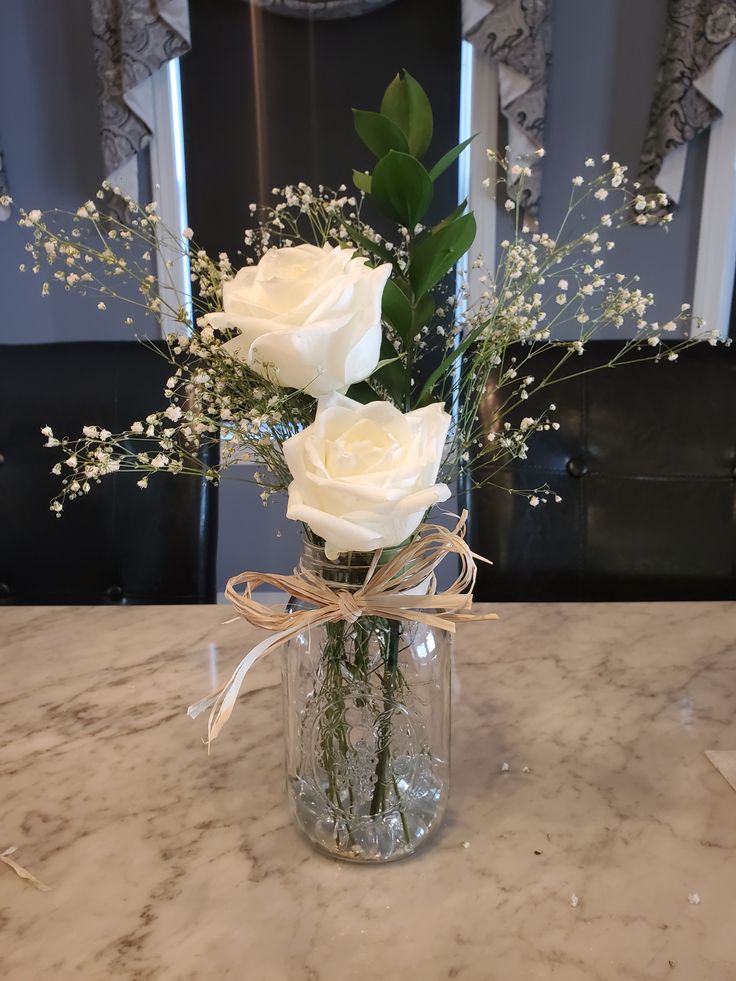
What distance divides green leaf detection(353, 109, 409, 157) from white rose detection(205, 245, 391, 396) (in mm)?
103

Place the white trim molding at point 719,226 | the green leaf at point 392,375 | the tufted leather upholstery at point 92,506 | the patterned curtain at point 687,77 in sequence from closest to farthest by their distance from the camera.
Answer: the green leaf at point 392,375 < the tufted leather upholstery at point 92,506 < the patterned curtain at point 687,77 < the white trim molding at point 719,226

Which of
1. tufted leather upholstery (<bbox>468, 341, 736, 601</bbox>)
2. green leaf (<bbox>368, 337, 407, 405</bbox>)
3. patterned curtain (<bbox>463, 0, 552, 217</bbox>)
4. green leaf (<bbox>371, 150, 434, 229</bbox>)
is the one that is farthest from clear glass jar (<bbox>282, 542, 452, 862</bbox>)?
patterned curtain (<bbox>463, 0, 552, 217</bbox>)

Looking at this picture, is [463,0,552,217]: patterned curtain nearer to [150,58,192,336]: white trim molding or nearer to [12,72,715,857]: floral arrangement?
[150,58,192,336]: white trim molding

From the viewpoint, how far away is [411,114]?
1.74ft

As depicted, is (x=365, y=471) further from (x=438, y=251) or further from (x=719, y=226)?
(x=719, y=226)

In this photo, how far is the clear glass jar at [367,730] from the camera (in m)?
0.55

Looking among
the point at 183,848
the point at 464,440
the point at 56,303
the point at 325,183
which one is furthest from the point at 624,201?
the point at 183,848

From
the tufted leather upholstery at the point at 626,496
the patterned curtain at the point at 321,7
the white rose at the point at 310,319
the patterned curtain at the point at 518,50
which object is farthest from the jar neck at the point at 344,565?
the patterned curtain at the point at 321,7

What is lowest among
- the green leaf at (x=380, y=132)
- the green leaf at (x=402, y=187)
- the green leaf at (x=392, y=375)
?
the green leaf at (x=392, y=375)

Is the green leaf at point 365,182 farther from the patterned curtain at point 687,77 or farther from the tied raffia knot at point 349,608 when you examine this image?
the patterned curtain at point 687,77

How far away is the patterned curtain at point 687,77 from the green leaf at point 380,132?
1946mm

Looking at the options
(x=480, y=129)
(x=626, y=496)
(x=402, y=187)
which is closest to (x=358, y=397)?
(x=402, y=187)

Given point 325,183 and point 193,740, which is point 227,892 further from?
point 325,183

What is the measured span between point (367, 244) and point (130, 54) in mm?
1943
